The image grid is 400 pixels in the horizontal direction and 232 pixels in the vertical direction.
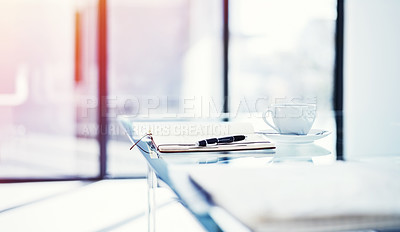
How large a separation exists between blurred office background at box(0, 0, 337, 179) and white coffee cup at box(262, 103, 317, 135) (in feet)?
8.13

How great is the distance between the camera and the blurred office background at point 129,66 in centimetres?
399

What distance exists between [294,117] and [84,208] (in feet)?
6.08

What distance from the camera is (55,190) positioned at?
288cm

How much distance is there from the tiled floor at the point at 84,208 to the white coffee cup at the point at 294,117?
1.07 meters

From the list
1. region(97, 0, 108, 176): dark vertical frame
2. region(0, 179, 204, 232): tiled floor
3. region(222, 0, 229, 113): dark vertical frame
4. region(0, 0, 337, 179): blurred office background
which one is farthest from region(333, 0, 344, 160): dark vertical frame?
region(97, 0, 108, 176): dark vertical frame

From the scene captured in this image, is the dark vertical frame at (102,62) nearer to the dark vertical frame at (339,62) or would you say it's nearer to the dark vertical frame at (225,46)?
the dark vertical frame at (225,46)

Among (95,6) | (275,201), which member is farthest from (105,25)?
(275,201)

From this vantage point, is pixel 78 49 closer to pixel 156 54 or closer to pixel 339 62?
pixel 156 54

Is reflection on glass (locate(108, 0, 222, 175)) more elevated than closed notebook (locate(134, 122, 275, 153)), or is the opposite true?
reflection on glass (locate(108, 0, 222, 175))

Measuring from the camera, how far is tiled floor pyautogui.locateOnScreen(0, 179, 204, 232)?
2199mm

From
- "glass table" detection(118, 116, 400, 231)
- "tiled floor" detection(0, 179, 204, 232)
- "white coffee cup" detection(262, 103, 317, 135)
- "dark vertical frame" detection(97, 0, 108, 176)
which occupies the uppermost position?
"dark vertical frame" detection(97, 0, 108, 176)

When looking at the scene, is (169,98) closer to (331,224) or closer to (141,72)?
(141,72)

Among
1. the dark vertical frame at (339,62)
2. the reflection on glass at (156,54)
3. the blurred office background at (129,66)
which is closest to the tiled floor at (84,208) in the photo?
the blurred office background at (129,66)

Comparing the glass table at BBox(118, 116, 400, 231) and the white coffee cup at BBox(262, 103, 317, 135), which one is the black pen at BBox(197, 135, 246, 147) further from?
the white coffee cup at BBox(262, 103, 317, 135)
